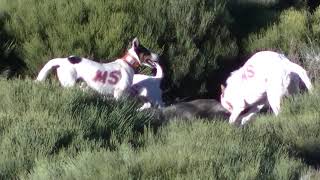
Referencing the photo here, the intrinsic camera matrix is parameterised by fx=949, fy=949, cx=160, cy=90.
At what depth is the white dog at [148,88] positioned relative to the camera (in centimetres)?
1095

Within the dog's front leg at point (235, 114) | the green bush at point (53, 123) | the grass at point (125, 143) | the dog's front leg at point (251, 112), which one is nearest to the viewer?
the grass at point (125, 143)

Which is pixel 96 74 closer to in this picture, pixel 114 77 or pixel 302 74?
pixel 114 77

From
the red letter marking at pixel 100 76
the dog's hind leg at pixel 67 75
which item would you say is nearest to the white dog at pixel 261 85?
the red letter marking at pixel 100 76

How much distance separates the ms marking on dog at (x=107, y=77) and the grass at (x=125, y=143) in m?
1.30

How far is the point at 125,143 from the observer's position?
7.24 metres

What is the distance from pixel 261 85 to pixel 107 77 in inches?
71.0

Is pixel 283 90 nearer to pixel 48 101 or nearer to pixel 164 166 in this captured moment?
pixel 48 101

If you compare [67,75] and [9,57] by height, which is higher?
[67,75]

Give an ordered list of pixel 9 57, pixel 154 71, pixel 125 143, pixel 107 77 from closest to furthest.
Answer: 1. pixel 125 143
2. pixel 107 77
3. pixel 154 71
4. pixel 9 57

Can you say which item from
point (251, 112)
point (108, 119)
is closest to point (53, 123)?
point (108, 119)

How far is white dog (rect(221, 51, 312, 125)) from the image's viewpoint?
10.7 metres

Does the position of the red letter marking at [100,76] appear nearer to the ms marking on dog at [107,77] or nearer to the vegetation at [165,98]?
the ms marking on dog at [107,77]

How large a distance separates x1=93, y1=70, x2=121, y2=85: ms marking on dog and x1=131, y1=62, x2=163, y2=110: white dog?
357 mm

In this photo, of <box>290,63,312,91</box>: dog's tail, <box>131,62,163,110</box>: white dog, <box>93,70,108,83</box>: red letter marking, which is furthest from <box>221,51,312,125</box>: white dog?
<box>93,70,108,83</box>: red letter marking
